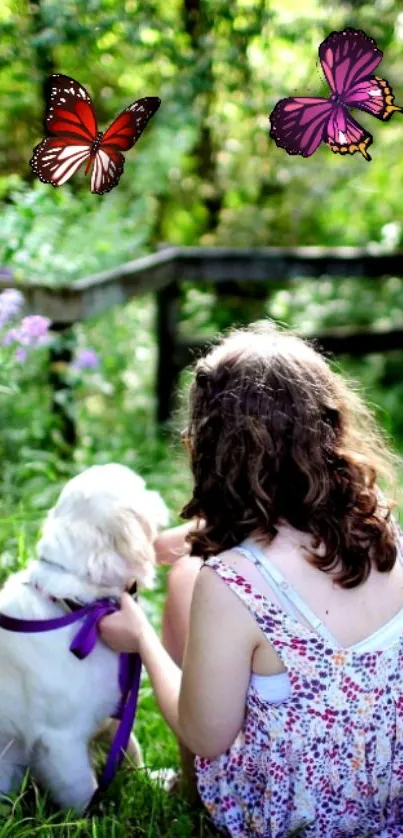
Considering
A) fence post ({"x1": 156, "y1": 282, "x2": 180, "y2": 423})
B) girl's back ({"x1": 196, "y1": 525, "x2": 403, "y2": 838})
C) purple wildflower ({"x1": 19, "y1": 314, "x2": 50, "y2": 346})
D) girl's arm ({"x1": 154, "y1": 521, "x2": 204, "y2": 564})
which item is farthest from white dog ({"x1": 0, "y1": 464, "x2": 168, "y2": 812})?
fence post ({"x1": 156, "y1": 282, "x2": 180, "y2": 423})

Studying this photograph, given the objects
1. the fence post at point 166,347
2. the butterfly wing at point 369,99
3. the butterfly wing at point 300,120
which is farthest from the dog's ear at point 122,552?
the fence post at point 166,347

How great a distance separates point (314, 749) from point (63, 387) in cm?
248

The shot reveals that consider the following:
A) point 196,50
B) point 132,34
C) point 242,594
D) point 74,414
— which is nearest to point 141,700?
point 242,594

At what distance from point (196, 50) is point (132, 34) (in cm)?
56

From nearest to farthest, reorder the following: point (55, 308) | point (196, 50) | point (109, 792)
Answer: point (109, 792), point (55, 308), point (196, 50)

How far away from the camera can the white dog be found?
6.97 feet

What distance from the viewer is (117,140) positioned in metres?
1.81

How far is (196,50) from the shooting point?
5168 mm

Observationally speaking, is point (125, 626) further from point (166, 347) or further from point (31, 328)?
point (166, 347)

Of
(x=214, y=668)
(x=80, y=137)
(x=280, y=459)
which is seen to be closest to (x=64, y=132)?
(x=80, y=137)

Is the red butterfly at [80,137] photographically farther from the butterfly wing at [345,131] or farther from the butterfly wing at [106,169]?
the butterfly wing at [345,131]

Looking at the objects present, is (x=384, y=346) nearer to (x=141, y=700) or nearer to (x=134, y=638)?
(x=141, y=700)

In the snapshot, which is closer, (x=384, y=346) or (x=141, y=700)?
(x=141, y=700)

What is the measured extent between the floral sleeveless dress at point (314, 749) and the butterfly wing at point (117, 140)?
709 millimetres
